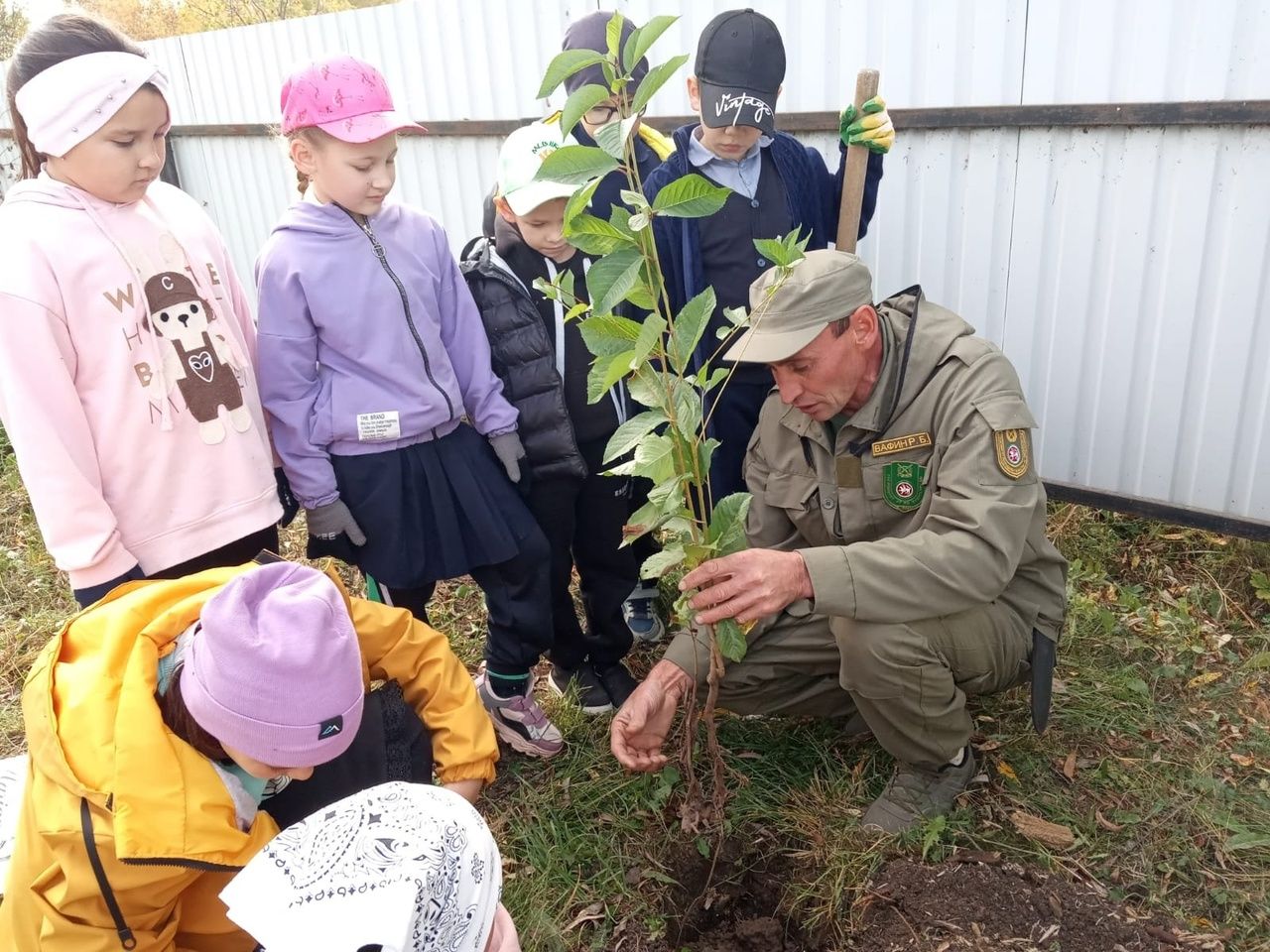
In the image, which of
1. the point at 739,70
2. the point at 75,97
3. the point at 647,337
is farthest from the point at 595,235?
the point at 739,70

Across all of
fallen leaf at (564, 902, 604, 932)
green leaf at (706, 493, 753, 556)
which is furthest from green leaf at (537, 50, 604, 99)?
fallen leaf at (564, 902, 604, 932)

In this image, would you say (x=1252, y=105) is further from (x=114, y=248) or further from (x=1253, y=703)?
(x=114, y=248)

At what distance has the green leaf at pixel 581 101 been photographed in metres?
1.39

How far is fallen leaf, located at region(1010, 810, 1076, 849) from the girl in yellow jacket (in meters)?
1.60

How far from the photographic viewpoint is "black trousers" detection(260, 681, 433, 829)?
6.35 ft

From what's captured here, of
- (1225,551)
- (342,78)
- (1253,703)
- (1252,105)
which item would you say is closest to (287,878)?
(342,78)

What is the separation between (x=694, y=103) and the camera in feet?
8.95

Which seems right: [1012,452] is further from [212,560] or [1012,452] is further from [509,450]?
[212,560]

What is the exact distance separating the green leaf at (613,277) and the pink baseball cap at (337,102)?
0.97 m

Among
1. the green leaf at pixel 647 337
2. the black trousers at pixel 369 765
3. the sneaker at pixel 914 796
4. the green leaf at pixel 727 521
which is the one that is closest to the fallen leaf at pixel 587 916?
the black trousers at pixel 369 765

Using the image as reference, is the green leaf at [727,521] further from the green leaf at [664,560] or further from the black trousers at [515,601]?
the black trousers at [515,601]

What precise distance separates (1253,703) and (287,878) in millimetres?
2626

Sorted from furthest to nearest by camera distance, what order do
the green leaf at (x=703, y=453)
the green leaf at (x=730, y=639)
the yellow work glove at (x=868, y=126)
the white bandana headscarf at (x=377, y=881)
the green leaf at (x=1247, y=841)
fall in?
the yellow work glove at (x=868, y=126) → the green leaf at (x=1247, y=841) → the green leaf at (x=730, y=639) → the green leaf at (x=703, y=453) → the white bandana headscarf at (x=377, y=881)

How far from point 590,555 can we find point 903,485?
993mm
